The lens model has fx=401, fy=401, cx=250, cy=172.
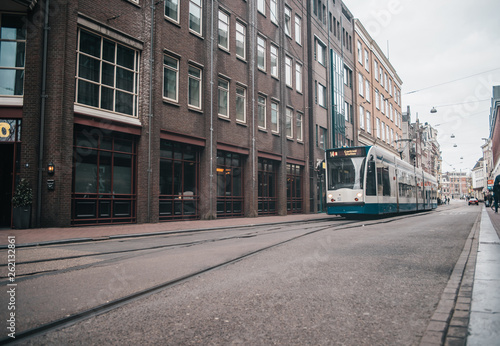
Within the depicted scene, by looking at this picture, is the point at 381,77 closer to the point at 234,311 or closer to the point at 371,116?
the point at 371,116

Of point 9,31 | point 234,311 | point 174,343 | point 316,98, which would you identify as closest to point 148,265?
point 234,311

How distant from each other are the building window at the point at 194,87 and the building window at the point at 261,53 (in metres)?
6.00

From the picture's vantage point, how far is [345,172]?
1867cm

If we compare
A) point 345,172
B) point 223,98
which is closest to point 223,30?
point 223,98

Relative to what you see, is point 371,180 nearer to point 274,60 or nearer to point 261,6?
point 274,60

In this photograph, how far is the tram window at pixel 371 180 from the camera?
18172mm

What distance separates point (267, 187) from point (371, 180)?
7.61 meters

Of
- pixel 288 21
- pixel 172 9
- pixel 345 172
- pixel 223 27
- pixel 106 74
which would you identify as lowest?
pixel 345 172

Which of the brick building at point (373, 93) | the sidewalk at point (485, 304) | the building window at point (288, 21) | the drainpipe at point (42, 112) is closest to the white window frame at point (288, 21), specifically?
the building window at point (288, 21)

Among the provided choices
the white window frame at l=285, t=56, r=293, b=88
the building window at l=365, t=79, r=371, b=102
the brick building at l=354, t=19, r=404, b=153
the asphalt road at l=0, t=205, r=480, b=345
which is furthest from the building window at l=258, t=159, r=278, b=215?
the building window at l=365, t=79, r=371, b=102

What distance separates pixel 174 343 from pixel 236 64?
2016 centimetres

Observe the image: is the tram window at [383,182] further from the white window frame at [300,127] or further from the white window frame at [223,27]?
the white window frame at [223,27]

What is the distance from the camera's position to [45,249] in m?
8.16

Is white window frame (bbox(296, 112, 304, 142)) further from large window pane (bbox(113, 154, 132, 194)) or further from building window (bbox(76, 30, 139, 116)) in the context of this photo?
large window pane (bbox(113, 154, 132, 194))
